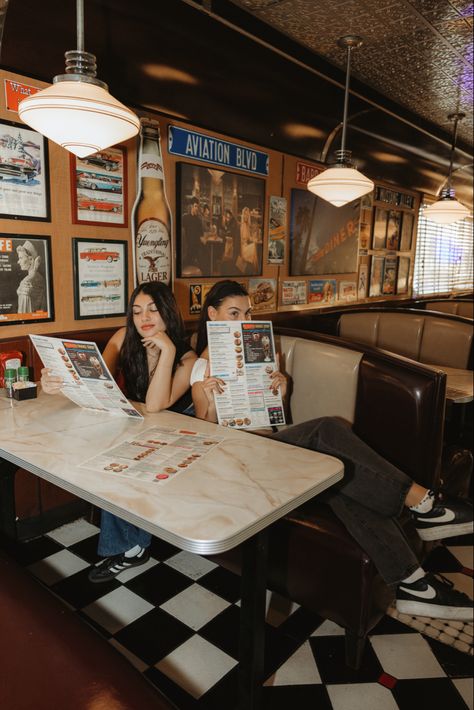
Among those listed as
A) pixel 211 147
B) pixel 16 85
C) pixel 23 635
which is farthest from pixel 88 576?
pixel 211 147

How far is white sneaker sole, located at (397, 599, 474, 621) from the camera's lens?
200 centimetres

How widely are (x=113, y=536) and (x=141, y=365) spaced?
86cm

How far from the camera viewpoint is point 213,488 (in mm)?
1388

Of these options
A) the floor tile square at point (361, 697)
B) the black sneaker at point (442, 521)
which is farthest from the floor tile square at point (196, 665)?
the black sneaker at point (442, 521)

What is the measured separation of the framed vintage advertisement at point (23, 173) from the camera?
2.49 meters

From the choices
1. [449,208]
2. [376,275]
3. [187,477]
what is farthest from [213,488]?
[376,275]

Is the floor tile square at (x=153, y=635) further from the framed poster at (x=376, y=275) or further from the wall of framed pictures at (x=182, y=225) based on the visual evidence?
the framed poster at (x=376, y=275)

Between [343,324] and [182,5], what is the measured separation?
2.72 meters

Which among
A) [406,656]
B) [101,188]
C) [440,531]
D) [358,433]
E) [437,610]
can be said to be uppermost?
[101,188]

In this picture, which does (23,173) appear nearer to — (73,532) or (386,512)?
(73,532)

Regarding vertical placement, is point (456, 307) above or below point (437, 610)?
above

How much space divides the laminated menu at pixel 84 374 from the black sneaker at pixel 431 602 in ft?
4.31

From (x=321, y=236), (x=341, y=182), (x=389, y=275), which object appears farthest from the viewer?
(x=389, y=275)

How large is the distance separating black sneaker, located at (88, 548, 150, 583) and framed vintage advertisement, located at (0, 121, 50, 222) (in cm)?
182
